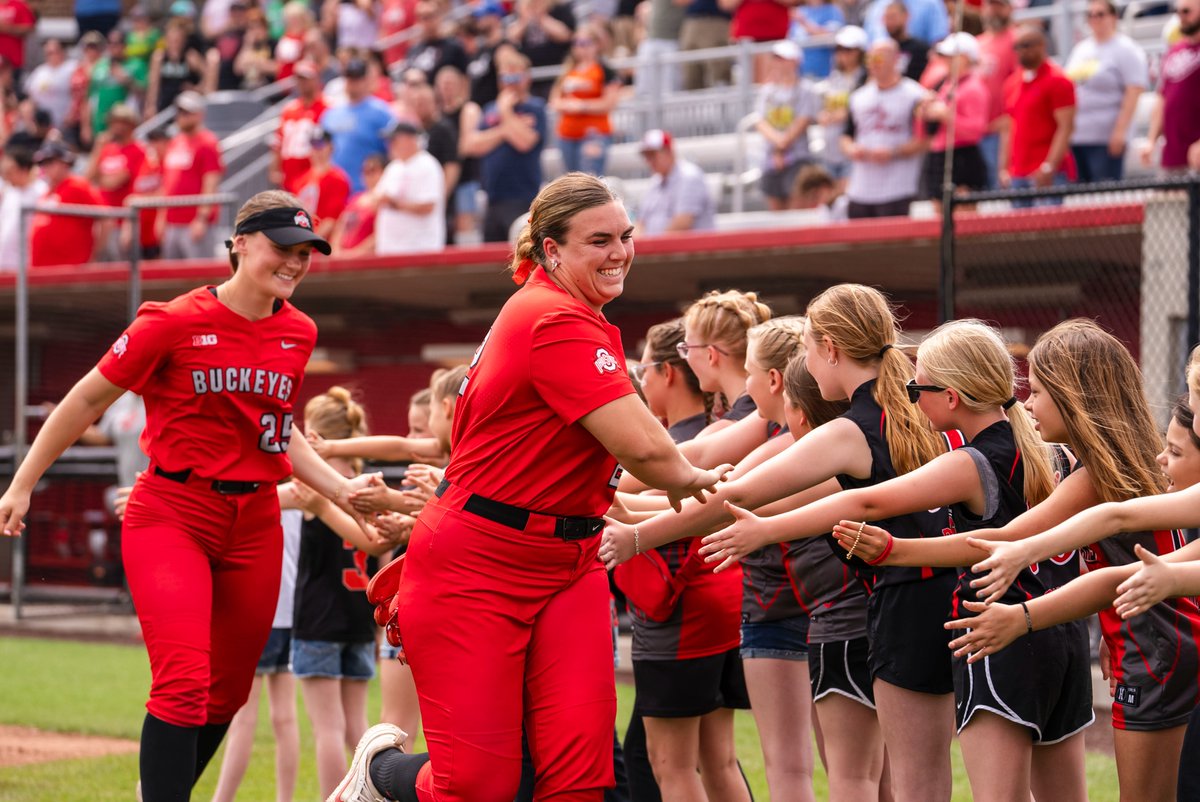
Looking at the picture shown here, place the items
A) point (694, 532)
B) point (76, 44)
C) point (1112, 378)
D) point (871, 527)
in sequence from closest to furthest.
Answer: point (871, 527)
point (1112, 378)
point (694, 532)
point (76, 44)

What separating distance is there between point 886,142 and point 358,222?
16.5ft

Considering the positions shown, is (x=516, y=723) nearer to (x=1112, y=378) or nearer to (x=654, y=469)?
(x=654, y=469)

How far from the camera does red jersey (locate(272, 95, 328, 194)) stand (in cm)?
1552

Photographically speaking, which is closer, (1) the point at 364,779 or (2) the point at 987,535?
(2) the point at 987,535

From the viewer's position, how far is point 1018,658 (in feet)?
13.8

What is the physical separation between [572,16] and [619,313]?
326 cm

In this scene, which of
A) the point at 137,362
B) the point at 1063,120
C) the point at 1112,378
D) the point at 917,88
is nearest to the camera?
the point at 1112,378

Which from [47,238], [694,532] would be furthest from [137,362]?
[47,238]

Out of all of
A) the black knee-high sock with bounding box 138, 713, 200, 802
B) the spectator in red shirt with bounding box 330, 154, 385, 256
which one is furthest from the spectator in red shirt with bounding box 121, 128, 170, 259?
the black knee-high sock with bounding box 138, 713, 200, 802

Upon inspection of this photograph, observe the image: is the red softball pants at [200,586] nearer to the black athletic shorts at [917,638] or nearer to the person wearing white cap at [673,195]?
the black athletic shorts at [917,638]

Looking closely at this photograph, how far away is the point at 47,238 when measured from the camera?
16031mm

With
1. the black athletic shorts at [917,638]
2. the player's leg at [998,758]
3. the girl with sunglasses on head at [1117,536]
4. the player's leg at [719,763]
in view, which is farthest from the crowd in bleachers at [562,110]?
the player's leg at [998,758]

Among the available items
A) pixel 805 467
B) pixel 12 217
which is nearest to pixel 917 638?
pixel 805 467

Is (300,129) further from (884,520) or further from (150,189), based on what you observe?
(884,520)
